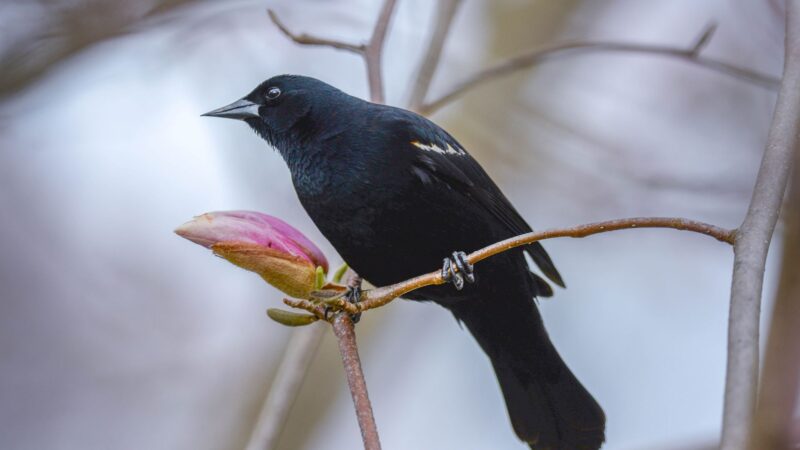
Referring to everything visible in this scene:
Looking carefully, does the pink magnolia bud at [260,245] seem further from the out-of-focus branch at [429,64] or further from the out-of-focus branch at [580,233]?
the out-of-focus branch at [429,64]

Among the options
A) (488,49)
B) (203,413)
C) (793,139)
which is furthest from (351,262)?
(488,49)

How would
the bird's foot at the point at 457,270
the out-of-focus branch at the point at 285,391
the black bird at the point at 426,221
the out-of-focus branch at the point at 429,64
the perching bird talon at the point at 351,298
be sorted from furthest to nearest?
the out-of-focus branch at the point at 429,64 < the black bird at the point at 426,221 < the bird's foot at the point at 457,270 < the out-of-focus branch at the point at 285,391 < the perching bird talon at the point at 351,298

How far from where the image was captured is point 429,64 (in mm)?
3471

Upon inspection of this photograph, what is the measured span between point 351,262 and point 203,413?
3151 millimetres

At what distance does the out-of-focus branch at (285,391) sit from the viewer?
8.30 feet

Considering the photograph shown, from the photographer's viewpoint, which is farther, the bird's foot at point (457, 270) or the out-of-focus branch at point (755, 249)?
the bird's foot at point (457, 270)

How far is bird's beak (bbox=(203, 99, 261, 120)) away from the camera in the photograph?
3.55 metres

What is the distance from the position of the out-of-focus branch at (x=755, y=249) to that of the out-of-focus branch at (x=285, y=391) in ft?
4.45

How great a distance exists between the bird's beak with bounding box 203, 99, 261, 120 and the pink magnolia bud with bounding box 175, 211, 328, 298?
123 cm

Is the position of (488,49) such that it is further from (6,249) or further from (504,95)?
(6,249)

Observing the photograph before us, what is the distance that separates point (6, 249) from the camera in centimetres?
606

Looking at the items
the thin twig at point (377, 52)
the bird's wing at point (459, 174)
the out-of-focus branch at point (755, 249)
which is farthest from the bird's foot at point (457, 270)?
the out-of-focus branch at point (755, 249)

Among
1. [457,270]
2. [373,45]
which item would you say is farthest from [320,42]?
[457,270]

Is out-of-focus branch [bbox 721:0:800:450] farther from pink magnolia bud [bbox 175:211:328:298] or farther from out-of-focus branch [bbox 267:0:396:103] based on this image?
out-of-focus branch [bbox 267:0:396:103]
